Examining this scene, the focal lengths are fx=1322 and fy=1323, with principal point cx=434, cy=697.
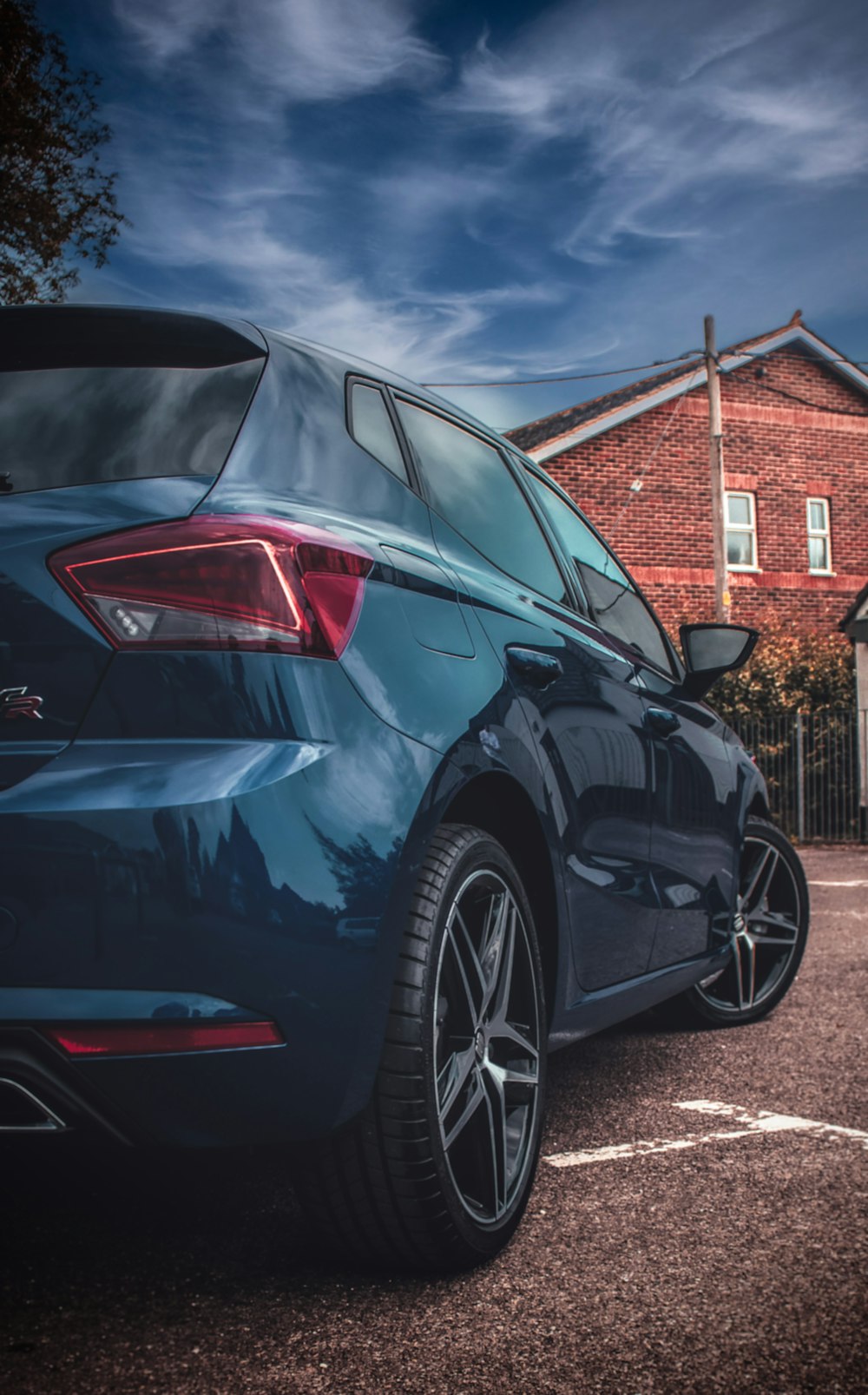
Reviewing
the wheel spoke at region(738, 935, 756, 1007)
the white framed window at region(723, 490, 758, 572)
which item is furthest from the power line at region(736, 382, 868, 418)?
the wheel spoke at region(738, 935, 756, 1007)

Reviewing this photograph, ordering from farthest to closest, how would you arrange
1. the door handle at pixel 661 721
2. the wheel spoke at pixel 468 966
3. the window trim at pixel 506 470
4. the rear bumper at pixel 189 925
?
the door handle at pixel 661 721
the window trim at pixel 506 470
the wheel spoke at pixel 468 966
the rear bumper at pixel 189 925

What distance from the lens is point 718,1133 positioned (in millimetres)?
3355

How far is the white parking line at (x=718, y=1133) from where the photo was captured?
3.16 metres

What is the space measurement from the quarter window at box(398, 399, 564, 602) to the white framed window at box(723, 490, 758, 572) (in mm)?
19926

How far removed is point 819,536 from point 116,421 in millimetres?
22765

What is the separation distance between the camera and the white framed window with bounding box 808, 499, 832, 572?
23562 mm

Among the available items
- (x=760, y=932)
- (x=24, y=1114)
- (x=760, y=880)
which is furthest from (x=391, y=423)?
(x=760, y=932)

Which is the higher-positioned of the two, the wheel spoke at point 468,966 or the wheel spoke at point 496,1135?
the wheel spoke at point 468,966

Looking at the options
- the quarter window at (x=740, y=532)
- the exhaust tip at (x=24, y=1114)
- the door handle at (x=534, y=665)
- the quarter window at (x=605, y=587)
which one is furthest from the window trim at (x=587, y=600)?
the quarter window at (x=740, y=532)

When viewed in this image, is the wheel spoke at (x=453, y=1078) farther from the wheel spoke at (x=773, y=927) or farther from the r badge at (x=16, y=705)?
the wheel spoke at (x=773, y=927)

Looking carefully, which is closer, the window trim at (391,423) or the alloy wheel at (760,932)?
the window trim at (391,423)

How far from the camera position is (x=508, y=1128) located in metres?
2.64

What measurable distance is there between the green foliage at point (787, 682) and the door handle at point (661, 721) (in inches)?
537

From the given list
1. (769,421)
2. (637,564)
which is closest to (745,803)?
(637,564)
